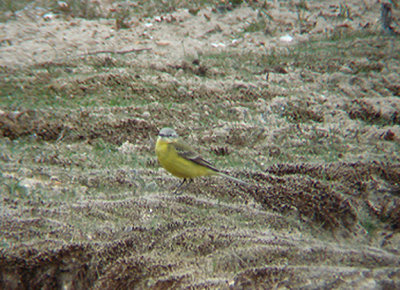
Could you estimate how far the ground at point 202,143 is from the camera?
3.22 meters

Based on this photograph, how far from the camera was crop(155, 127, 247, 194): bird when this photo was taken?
4098mm

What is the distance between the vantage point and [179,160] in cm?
409

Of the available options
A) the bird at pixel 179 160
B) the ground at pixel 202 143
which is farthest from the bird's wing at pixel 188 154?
the ground at pixel 202 143

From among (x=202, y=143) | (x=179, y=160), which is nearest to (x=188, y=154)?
(x=179, y=160)

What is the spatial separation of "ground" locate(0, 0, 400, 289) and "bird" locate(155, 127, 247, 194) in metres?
0.18

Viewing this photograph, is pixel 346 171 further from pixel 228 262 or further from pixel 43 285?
pixel 43 285

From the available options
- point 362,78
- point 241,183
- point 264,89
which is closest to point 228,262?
point 241,183

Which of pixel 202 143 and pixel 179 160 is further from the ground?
pixel 179 160

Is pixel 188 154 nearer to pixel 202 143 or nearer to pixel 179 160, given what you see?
pixel 179 160

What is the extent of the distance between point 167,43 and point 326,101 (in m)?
2.47

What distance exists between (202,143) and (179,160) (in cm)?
103

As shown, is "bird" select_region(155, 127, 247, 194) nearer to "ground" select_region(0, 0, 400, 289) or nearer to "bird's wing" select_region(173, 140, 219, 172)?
"bird's wing" select_region(173, 140, 219, 172)

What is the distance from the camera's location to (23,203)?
3.60m

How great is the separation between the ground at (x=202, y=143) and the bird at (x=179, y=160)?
185 mm
